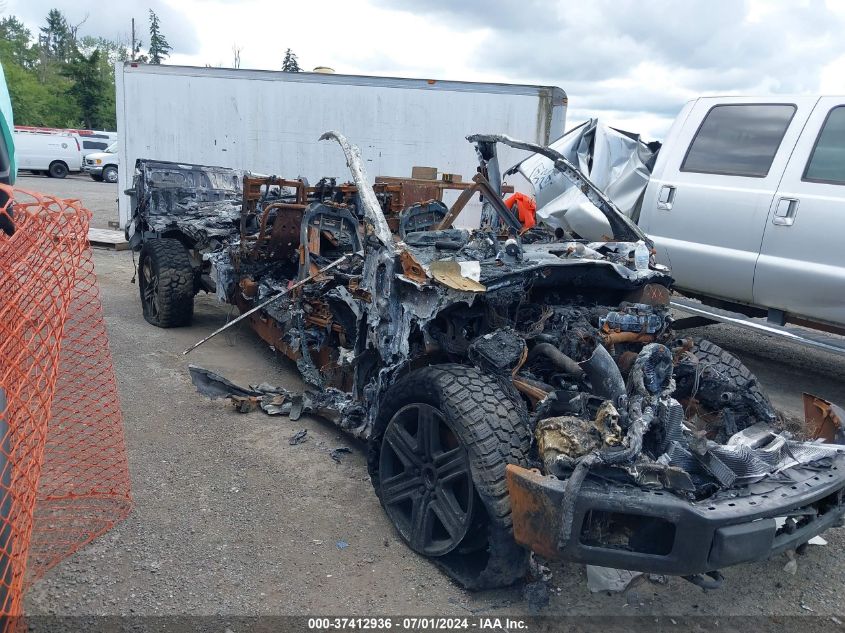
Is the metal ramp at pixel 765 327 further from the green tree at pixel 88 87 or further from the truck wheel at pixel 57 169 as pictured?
the green tree at pixel 88 87

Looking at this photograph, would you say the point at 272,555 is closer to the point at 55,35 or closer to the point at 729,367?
the point at 729,367

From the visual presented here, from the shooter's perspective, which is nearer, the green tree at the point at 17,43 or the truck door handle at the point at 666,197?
the truck door handle at the point at 666,197

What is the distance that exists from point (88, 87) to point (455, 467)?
139 ft

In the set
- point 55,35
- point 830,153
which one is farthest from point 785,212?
point 55,35

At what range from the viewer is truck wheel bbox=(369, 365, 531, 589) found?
271 cm

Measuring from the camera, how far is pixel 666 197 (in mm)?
5836

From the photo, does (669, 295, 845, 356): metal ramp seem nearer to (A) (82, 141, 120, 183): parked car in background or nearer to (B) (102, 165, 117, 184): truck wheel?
(A) (82, 141, 120, 183): parked car in background

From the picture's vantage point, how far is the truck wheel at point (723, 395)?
3367 millimetres

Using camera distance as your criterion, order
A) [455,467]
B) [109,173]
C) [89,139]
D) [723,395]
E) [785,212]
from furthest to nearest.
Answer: [89,139] → [109,173] → [785,212] → [723,395] → [455,467]

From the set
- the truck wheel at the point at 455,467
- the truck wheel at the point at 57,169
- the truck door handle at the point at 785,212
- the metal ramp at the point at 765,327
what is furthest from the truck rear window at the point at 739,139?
the truck wheel at the point at 57,169

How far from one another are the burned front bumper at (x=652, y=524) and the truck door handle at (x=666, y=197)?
358 centimetres

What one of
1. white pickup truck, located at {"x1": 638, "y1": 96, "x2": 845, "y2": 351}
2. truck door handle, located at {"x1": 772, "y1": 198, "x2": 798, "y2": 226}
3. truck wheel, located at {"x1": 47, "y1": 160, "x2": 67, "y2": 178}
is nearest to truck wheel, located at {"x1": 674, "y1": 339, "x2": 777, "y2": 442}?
white pickup truck, located at {"x1": 638, "y1": 96, "x2": 845, "y2": 351}

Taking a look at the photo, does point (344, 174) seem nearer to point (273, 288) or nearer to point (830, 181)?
point (273, 288)

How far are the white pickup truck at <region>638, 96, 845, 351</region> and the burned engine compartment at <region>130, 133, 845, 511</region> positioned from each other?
1518 millimetres
